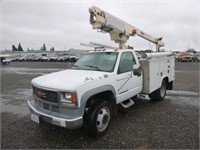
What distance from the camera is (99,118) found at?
12.3ft

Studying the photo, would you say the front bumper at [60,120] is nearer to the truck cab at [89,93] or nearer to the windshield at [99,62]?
the truck cab at [89,93]

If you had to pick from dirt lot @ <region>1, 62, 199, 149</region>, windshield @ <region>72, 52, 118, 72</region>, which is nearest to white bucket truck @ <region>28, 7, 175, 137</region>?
windshield @ <region>72, 52, 118, 72</region>

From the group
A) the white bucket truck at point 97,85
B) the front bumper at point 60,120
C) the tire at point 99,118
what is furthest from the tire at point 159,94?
the front bumper at point 60,120

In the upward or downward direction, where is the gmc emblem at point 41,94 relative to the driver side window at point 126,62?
downward

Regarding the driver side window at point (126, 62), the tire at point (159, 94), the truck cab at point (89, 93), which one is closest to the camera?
the truck cab at point (89, 93)

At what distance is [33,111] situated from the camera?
3.79 m

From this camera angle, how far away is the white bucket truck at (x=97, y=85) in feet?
11.0

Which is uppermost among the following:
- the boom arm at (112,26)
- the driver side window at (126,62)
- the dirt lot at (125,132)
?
the boom arm at (112,26)

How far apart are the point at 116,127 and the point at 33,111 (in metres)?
1.99

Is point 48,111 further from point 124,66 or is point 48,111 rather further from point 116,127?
point 124,66

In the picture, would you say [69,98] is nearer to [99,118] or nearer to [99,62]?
[99,118]

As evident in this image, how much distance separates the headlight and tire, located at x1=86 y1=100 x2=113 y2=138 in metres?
0.53


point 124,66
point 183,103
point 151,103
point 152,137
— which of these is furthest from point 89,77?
point 183,103

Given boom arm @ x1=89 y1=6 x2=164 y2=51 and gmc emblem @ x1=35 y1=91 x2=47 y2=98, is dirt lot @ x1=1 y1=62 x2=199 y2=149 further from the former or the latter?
boom arm @ x1=89 y1=6 x2=164 y2=51
